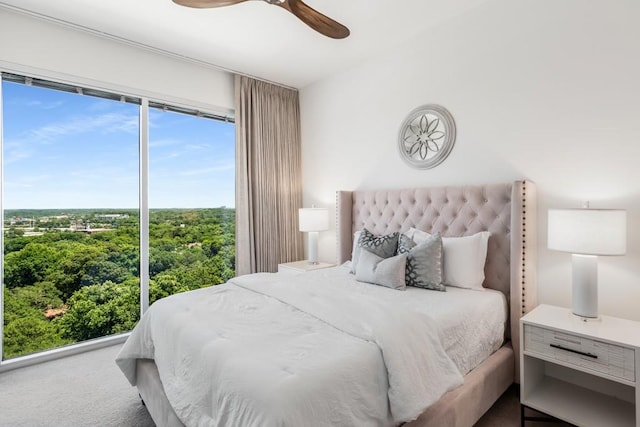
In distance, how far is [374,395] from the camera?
135 cm

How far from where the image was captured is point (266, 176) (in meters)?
4.16

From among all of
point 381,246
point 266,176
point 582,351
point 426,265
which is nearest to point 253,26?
point 266,176

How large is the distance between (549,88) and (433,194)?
1103 millimetres

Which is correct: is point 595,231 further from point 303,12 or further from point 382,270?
point 303,12

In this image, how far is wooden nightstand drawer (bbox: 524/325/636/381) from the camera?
165 centimetres

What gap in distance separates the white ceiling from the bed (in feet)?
4.92

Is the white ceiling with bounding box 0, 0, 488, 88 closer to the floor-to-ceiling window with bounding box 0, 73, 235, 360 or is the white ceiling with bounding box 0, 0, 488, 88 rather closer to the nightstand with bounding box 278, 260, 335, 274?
the floor-to-ceiling window with bounding box 0, 73, 235, 360

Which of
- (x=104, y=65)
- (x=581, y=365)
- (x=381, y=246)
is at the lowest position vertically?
(x=581, y=365)

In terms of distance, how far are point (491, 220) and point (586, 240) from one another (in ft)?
2.43

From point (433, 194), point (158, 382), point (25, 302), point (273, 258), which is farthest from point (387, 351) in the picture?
point (25, 302)

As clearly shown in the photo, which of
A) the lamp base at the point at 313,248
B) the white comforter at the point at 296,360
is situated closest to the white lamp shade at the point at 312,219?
the lamp base at the point at 313,248

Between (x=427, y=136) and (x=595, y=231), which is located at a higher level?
(x=427, y=136)

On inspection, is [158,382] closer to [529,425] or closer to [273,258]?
[529,425]

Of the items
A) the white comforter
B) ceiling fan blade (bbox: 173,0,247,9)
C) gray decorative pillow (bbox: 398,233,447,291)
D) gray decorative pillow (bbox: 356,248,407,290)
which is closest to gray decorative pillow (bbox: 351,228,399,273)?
gray decorative pillow (bbox: 356,248,407,290)
